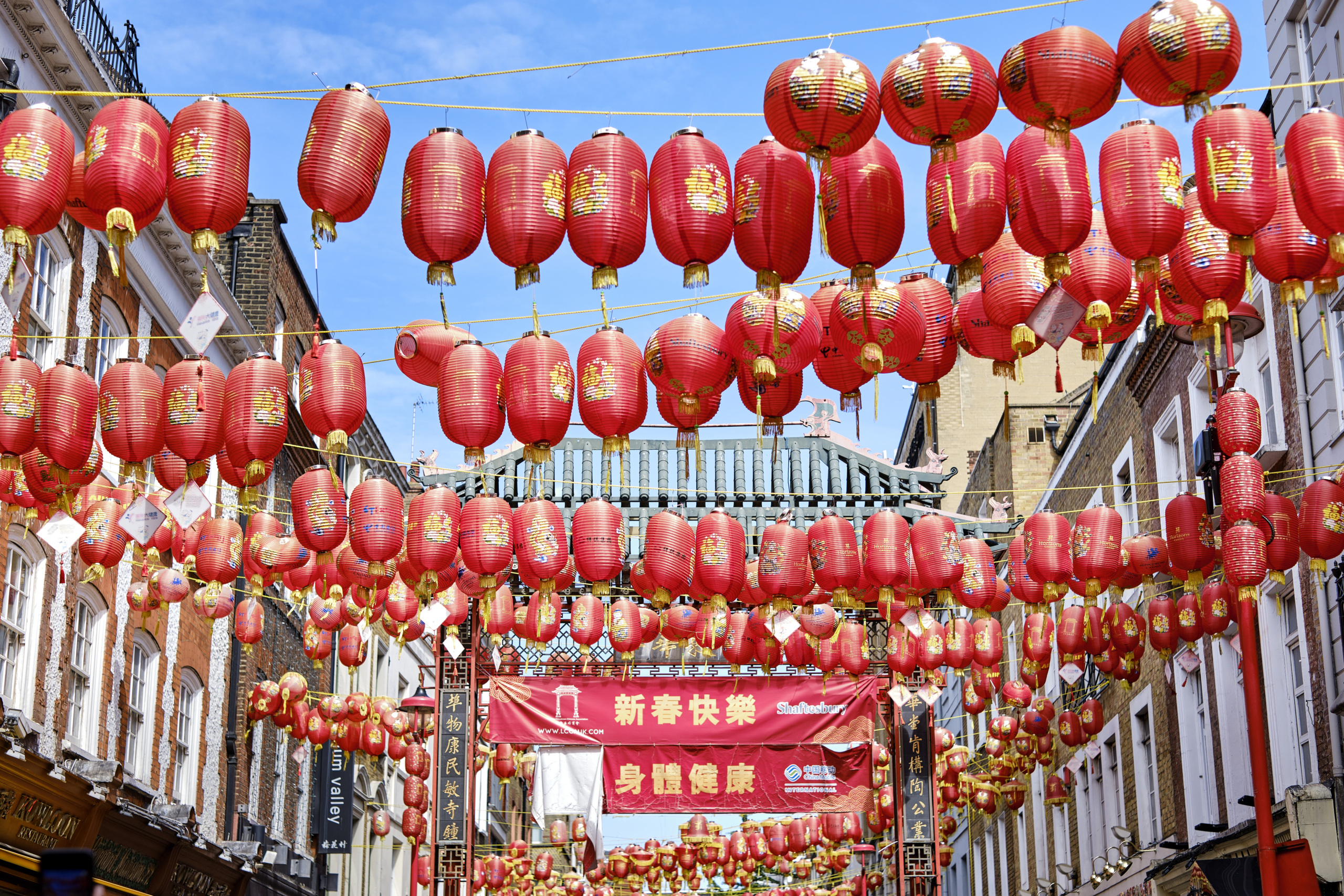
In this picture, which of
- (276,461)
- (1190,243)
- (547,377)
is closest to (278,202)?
(276,461)

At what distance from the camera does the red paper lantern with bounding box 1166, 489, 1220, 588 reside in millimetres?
12281

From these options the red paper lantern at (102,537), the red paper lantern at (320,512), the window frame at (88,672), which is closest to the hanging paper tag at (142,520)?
the red paper lantern at (320,512)

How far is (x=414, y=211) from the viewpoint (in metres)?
8.81

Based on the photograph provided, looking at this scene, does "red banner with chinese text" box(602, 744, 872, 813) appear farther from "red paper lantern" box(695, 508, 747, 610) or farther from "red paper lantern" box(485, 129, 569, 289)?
"red paper lantern" box(485, 129, 569, 289)

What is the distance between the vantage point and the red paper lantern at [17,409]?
10016 millimetres

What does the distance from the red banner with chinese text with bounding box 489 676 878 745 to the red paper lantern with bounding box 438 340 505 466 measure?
401 inches

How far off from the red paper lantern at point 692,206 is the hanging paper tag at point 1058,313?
1.99 metres

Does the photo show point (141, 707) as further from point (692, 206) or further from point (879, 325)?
point (879, 325)


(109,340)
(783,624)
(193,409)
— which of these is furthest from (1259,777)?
(109,340)

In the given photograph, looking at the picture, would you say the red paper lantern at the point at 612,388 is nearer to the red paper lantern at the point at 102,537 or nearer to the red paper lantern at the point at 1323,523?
the red paper lantern at the point at 102,537

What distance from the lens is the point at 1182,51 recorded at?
25.0ft

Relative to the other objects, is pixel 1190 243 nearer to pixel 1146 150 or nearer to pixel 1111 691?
pixel 1146 150

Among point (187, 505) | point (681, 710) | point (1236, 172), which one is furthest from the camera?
point (681, 710)

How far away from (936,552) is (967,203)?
535 centimetres
